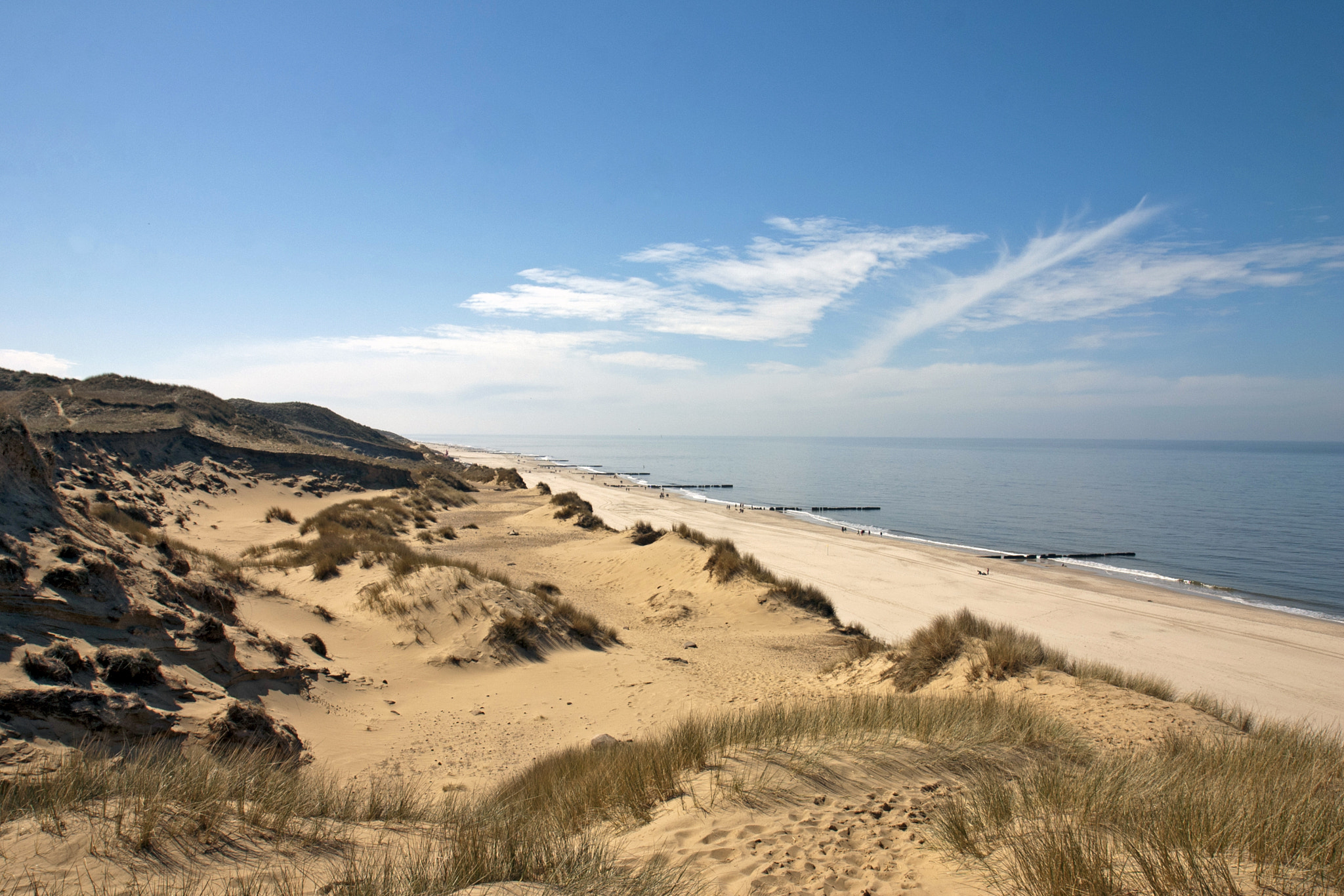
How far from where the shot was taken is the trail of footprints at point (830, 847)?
3.79 m

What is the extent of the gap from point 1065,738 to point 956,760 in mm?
1757

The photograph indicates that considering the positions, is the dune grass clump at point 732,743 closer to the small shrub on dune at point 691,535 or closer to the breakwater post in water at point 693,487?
the small shrub on dune at point 691,535

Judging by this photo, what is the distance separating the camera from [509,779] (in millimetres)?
6320

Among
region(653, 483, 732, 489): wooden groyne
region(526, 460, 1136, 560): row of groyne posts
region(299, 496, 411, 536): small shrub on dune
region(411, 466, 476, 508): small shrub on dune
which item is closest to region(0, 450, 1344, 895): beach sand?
region(299, 496, 411, 536): small shrub on dune

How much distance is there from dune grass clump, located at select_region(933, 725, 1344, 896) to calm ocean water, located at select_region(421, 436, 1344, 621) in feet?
84.4

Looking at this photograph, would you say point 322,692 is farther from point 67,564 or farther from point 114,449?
point 114,449

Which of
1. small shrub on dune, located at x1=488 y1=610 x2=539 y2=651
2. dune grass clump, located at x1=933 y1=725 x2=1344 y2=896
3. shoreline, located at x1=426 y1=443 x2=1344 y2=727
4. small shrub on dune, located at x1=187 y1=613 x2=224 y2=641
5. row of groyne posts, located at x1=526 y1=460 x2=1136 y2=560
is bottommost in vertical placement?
shoreline, located at x1=426 y1=443 x2=1344 y2=727

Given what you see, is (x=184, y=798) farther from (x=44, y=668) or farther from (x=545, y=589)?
(x=545, y=589)

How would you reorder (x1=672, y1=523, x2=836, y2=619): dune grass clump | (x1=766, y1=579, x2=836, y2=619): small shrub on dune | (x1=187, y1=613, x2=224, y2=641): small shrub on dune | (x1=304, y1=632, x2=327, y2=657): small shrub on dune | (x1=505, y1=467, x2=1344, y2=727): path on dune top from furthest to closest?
(x1=672, y1=523, x2=836, y2=619): dune grass clump < (x1=766, y1=579, x2=836, y2=619): small shrub on dune < (x1=505, y1=467, x2=1344, y2=727): path on dune top < (x1=304, y1=632, x2=327, y2=657): small shrub on dune < (x1=187, y1=613, x2=224, y2=641): small shrub on dune

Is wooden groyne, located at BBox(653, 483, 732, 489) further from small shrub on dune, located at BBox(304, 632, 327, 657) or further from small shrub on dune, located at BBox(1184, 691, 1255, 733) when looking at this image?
small shrub on dune, located at BBox(1184, 691, 1255, 733)

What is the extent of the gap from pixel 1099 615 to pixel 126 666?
25422 mm

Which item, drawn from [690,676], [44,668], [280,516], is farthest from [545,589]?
[280,516]

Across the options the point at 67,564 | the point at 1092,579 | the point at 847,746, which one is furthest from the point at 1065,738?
the point at 1092,579

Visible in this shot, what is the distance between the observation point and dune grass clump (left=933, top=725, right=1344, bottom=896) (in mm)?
3164
